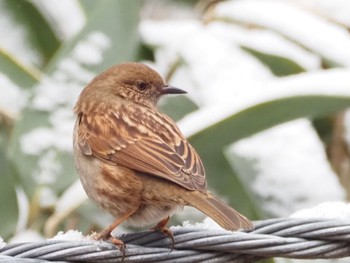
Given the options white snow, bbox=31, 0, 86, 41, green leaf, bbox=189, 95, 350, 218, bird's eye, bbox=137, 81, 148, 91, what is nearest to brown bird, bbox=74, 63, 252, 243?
bird's eye, bbox=137, 81, 148, 91

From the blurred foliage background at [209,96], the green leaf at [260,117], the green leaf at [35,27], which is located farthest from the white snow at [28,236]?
the green leaf at [35,27]

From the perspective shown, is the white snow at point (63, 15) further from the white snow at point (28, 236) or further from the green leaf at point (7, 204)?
the white snow at point (28, 236)

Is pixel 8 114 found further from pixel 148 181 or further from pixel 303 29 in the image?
pixel 148 181

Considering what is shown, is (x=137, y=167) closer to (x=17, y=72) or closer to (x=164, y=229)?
(x=164, y=229)

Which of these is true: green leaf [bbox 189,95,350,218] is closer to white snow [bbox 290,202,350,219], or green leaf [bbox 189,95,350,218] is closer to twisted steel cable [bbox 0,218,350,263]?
white snow [bbox 290,202,350,219]

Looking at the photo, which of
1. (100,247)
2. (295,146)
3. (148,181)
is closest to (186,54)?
(295,146)

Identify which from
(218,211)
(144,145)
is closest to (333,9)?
(144,145)
